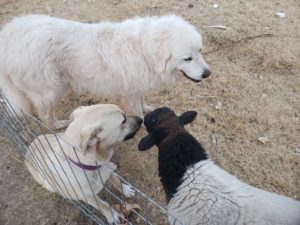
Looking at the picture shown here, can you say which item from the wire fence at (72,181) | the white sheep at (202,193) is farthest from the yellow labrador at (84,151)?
the white sheep at (202,193)

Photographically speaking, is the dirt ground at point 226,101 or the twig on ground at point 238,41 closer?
the dirt ground at point 226,101

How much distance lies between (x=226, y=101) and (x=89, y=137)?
8.13ft

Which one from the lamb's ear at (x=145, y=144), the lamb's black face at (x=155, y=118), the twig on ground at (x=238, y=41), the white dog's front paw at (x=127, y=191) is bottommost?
the white dog's front paw at (x=127, y=191)

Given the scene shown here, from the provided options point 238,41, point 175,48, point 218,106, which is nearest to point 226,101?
point 218,106

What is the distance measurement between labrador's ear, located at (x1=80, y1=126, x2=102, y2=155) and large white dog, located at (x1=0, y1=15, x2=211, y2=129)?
108 centimetres

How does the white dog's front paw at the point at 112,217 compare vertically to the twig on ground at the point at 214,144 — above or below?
above

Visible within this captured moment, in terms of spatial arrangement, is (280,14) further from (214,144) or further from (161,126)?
(161,126)

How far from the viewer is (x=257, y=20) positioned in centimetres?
575

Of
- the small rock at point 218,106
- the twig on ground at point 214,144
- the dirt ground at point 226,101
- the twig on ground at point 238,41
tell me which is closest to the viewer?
the dirt ground at point 226,101

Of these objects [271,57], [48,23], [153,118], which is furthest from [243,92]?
[48,23]

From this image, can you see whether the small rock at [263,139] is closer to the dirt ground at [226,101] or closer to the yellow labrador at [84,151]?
the dirt ground at [226,101]

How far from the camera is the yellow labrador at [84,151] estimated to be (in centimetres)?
268

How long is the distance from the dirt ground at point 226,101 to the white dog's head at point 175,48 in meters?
0.98

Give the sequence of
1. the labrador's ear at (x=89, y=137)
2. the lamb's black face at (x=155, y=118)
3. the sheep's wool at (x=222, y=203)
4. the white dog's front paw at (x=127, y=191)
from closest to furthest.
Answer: the sheep's wool at (x=222, y=203)
the labrador's ear at (x=89, y=137)
the lamb's black face at (x=155, y=118)
the white dog's front paw at (x=127, y=191)
